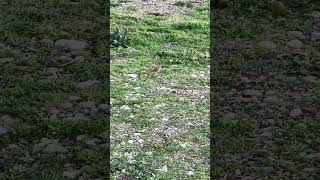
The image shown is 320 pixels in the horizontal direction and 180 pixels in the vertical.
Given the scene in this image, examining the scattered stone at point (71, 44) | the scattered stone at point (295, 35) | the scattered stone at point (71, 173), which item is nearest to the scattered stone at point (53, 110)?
the scattered stone at point (71, 173)

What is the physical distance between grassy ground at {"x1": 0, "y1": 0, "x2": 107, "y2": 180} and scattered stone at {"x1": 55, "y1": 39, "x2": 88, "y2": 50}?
63 mm

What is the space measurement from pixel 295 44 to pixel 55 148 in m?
4.35

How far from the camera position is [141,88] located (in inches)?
320

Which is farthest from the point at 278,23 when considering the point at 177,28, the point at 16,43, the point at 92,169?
the point at 92,169

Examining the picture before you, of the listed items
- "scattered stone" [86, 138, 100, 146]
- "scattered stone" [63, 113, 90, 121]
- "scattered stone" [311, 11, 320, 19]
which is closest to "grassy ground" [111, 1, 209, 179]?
"scattered stone" [86, 138, 100, 146]

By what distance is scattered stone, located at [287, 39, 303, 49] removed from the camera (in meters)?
9.59

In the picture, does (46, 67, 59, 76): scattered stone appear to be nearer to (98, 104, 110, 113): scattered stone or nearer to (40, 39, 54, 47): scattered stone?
(40, 39, 54, 47): scattered stone

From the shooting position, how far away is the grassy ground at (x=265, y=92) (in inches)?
256

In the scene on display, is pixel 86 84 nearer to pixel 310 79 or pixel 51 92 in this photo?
pixel 51 92

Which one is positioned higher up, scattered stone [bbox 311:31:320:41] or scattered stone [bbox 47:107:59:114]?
scattered stone [bbox 311:31:320:41]

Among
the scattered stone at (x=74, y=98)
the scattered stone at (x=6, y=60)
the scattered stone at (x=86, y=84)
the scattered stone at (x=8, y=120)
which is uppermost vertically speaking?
the scattered stone at (x=6, y=60)

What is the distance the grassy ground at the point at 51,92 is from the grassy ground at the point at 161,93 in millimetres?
227

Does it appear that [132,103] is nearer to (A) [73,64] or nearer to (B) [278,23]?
(A) [73,64]

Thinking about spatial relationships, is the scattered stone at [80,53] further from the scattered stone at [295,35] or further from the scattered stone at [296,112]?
the scattered stone at [295,35]
